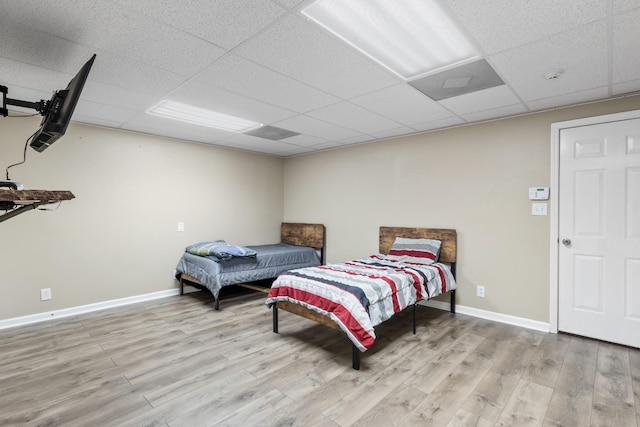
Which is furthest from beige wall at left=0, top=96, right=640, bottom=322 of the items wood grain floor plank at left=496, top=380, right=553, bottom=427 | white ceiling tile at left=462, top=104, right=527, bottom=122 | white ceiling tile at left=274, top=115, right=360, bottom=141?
wood grain floor plank at left=496, top=380, right=553, bottom=427

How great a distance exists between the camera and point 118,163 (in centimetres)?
395

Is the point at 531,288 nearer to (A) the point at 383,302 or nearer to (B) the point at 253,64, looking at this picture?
(A) the point at 383,302

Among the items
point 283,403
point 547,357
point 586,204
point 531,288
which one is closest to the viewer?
point 283,403

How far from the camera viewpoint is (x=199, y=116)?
3.48 metres

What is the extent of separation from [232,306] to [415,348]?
2.33 metres

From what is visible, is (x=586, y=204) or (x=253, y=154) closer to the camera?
(x=586, y=204)

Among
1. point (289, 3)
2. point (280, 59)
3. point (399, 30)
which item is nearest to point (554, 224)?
point (399, 30)

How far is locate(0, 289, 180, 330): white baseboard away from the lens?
3.28 m

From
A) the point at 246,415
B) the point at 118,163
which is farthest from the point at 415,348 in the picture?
the point at 118,163

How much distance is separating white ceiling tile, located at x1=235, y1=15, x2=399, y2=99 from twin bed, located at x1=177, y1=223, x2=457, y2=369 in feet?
5.58

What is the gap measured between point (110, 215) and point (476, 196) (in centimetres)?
451

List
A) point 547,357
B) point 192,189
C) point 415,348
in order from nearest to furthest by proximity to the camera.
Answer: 1. point 547,357
2. point 415,348
3. point 192,189

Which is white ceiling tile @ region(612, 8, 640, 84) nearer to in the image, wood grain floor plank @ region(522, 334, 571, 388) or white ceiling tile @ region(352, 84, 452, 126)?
white ceiling tile @ region(352, 84, 452, 126)

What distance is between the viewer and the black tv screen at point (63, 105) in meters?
1.77
